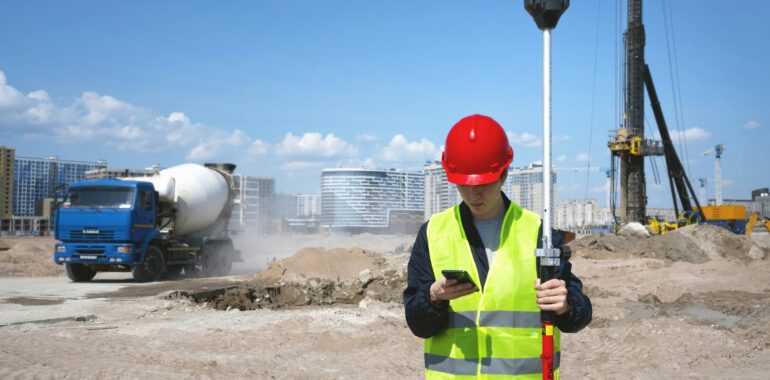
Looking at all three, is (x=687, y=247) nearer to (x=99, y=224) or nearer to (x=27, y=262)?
(x=99, y=224)

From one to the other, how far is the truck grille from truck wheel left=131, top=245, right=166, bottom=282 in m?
1.31

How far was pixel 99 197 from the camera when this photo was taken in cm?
1731

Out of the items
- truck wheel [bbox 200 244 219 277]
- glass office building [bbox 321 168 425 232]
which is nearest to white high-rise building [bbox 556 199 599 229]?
glass office building [bbox 321 168 425 232]

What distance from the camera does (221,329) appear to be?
10055 millimetres

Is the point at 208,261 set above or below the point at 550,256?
below

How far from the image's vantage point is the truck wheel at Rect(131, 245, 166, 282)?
18.3m

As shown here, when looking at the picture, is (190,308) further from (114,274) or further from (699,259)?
(699,259)

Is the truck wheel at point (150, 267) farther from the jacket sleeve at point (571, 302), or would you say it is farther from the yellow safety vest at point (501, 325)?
the jacket sleeve at point (571, 302)

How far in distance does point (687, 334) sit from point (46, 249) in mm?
29536

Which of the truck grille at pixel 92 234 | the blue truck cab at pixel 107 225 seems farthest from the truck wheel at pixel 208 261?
the truck grille at pixel 92 234

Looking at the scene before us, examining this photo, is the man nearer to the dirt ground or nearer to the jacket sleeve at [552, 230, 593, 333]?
the jacket sleeve at [552, 230, 593, 333]

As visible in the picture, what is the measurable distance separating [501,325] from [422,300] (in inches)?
11.8

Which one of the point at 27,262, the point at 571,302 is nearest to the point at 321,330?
the point at 571,302

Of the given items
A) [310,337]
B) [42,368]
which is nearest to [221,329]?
[310,337]
